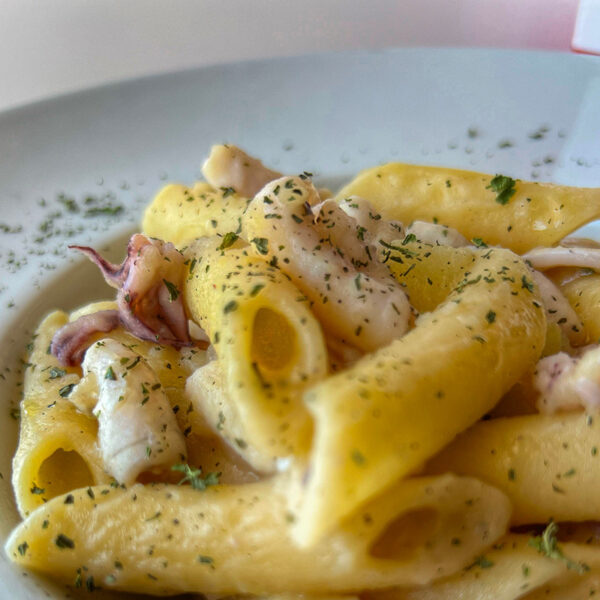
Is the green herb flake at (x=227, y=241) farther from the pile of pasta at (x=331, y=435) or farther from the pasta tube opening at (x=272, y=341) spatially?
the pasta tube opening at (x=272, y=341)

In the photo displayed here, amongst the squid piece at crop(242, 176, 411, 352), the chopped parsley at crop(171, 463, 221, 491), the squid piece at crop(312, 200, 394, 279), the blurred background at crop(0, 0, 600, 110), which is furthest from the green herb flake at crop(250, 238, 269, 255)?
the blurred background at crop(0, 0, 600, 110)

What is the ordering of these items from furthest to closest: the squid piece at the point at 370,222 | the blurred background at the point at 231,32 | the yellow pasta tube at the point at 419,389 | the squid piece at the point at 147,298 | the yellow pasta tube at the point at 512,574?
the blurred background at the point at 231,32
the squid piece at the point at 370,222
the squid piece at the point at 147,298
the yellow pasta tube at the point at 512,574
the yellow pasta tube at the point at 419,389

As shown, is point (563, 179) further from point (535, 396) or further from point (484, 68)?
point (535, 396)

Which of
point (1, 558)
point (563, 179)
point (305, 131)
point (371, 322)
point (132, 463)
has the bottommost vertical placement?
point (1, 558)

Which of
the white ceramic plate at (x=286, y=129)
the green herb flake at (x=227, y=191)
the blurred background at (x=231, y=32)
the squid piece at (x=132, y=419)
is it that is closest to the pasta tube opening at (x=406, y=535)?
the squid piece at (x=132, y=419)

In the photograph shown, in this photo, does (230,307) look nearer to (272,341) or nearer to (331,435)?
(272,341)

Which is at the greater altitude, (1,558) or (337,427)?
(337,427)

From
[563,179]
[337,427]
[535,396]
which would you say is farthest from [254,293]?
[563,179]
